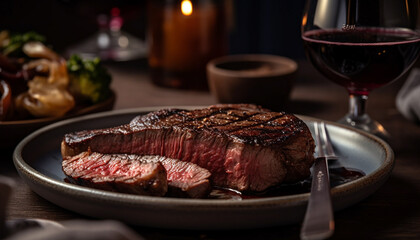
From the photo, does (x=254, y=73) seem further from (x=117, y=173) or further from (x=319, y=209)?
(x=319, y=209)

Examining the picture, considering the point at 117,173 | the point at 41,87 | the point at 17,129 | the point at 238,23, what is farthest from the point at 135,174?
the point at 238,23

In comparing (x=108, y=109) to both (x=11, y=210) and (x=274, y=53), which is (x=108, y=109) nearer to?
(x=11, y=210)

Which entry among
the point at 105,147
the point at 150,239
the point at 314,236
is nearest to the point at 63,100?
the point at 105,147

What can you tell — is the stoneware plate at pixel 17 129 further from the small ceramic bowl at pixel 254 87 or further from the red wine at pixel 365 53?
the red wine at pixel 365 53

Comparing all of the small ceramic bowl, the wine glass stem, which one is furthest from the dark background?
the wine glass stem

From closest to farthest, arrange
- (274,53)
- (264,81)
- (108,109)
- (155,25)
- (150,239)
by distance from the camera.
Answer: (150,239) < (108,109) < (264,81) < (155,25) < (274,53)

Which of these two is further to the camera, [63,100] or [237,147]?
[63,100]
